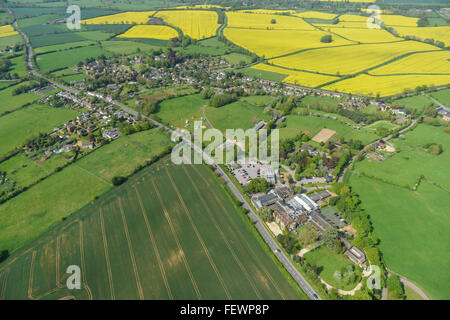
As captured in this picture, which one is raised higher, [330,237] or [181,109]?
[181,109]

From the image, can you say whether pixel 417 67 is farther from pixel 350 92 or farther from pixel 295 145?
pixel 295 145

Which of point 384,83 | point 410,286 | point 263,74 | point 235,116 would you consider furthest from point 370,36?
point 410,286

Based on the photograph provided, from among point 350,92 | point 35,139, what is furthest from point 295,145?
point 35,139

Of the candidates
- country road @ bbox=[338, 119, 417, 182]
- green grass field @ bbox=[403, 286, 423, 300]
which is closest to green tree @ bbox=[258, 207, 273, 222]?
country road @ bbox=[338, 119, 417, 182]

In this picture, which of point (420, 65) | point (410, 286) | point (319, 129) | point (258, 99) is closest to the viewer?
point (410, 286)

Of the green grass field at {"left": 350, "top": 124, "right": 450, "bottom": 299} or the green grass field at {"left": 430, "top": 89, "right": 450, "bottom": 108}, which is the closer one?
the green grass field at {"left": 350, "top": 124, "right": 450, "bottom": 299}

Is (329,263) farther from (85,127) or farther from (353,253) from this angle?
(85,127)

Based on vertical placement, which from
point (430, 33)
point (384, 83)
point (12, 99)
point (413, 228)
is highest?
point (430, 33)

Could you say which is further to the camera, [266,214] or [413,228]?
[266,214]

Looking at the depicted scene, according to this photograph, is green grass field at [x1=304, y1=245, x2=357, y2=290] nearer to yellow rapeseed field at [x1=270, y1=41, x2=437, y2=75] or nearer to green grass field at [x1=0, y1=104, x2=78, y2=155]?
green grass field at [x1=0, y1=104, x2=78, y2=155]
